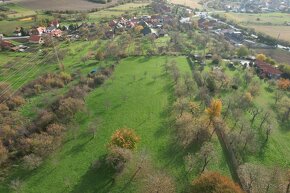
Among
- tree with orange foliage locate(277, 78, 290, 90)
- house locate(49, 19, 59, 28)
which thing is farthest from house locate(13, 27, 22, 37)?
tree with orange foliage locate(277, 78, 290, 90)

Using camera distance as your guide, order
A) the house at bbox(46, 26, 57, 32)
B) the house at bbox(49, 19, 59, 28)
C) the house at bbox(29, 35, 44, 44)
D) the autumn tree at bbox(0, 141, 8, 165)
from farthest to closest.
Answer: the house at bbox(49, 19, 59, 28) → the house at bbox(46, 26, 57, 32) → the house at bbox(29, 35, 44, 44) → the autumn tree at bbox(0, 141, 8, 165)

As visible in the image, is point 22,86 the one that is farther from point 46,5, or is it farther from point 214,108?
point 46,5

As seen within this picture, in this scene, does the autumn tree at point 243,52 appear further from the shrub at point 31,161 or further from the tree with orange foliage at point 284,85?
the shrub at point 31,161

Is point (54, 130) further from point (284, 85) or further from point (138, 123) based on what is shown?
point (284, 85)

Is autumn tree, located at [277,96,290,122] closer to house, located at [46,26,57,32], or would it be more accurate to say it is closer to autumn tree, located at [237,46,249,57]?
autumn tree, located at [237,46,249,57]

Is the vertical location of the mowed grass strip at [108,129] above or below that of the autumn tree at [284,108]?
below

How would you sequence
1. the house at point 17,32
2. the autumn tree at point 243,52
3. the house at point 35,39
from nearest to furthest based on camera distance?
the autumn tree at point 243,52 < the house at point 35,39 < the house at point 17,32

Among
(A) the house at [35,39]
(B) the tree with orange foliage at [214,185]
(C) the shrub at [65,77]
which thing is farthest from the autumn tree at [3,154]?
(A) the house at [35,39]
